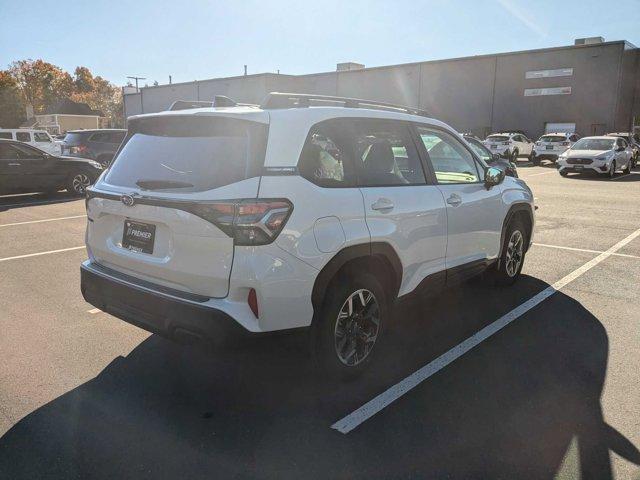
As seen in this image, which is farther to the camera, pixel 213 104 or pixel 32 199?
pixel 32 199

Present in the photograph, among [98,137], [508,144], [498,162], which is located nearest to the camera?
[498,162]

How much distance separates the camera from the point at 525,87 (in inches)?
1470

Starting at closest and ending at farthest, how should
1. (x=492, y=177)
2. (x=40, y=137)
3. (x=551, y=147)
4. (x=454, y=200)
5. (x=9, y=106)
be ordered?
(x=454, y=200), (x=492, y=177), (x=40, y=137), (x=551, y=147), (x=9, y=106)

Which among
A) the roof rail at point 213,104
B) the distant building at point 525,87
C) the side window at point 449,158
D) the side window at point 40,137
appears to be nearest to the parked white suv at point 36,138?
the side window at point 40,137

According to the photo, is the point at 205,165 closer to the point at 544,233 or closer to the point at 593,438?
the point at 593,438

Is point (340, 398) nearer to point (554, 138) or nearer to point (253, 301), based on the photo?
point (253, 301)

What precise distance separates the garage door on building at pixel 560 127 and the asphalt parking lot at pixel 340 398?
114 ft

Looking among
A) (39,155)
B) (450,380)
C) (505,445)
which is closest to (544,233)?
(450,380)

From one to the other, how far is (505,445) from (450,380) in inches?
29.9

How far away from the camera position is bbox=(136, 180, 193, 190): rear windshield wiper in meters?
3.05

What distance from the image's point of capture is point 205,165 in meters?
3.04

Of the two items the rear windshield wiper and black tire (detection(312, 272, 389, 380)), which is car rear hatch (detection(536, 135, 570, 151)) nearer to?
black tire (detection(312, 272, 389, 380))

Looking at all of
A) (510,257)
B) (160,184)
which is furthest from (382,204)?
(510,257)

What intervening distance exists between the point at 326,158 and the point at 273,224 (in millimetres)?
679
